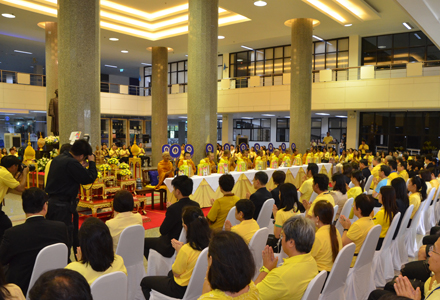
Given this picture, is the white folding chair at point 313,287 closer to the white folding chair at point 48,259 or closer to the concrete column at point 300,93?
the white folding chair at point 48,259

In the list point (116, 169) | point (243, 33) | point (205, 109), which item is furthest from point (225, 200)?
point (243, 33)

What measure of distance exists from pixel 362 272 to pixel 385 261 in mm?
996

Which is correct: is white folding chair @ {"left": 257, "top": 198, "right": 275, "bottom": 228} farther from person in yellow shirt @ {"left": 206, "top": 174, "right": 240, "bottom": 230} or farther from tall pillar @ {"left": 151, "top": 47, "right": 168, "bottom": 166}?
tall pillar @ {"left": 151, "top": 47, "right": 168, "bottom": 166}

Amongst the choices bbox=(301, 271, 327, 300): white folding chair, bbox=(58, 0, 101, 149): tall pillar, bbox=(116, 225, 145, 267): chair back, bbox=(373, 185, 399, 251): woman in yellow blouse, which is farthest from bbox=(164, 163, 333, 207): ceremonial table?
bbox=(301, 271, 327, 300): white folding chair

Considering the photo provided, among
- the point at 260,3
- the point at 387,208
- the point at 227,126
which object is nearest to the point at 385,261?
the point at 387,208

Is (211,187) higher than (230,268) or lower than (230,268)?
lower

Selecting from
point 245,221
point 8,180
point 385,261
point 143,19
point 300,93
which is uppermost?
point 143,19

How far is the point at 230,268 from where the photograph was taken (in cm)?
172

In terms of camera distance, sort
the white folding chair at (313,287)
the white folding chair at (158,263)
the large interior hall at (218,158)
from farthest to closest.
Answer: the white folding chair at (158,263)
the large interior hall at (218,158)
the white folding chair at (313,287)

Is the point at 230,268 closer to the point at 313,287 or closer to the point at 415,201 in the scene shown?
the point at 313,287

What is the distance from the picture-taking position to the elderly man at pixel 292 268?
2154mm

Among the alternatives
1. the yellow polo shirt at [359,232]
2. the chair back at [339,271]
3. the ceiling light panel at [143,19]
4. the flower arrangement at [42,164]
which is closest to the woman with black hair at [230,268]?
the chair back at [339,271]

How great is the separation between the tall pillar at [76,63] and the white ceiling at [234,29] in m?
6.10

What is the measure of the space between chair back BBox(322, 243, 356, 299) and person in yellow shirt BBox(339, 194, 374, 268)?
80 cm
